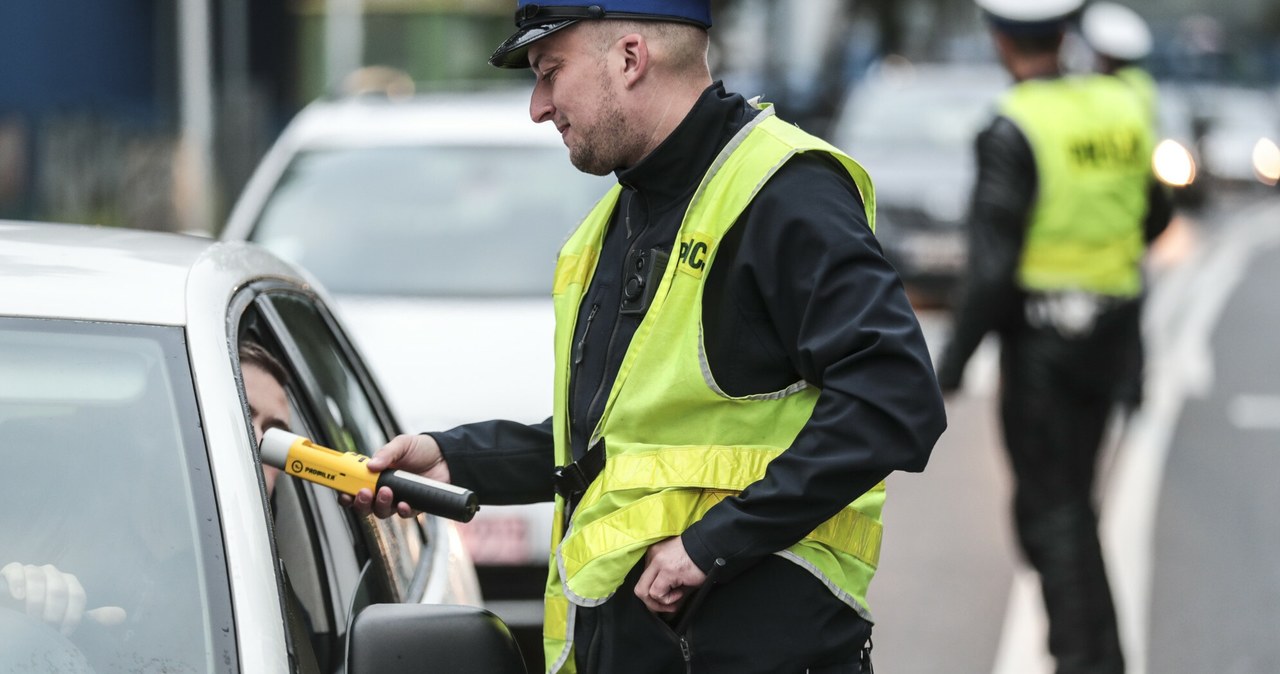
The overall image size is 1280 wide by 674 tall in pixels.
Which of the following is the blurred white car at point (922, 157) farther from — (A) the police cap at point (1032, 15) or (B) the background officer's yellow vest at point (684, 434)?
(B) the background officer's yellow vest at point (684, 434)

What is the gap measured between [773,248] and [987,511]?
5.99 metres

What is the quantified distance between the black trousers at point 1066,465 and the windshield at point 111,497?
10.7 ft

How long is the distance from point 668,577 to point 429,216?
451cm

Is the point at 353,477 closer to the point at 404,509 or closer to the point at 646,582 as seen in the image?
the point at 404,509

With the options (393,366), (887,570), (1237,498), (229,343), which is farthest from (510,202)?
(229,343)

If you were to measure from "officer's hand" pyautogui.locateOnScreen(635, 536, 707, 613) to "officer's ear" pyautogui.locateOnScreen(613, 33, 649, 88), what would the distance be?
2.13 ft

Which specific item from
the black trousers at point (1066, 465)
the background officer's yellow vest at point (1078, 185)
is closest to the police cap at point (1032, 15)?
the background officer's yellow vest at point (1078, 185)

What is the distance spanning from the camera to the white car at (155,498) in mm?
2277

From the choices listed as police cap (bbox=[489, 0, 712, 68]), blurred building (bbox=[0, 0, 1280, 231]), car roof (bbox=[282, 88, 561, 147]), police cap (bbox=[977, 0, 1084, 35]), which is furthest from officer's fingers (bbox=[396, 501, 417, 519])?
blurred building (bbox=[0, 0, 1280, 231])

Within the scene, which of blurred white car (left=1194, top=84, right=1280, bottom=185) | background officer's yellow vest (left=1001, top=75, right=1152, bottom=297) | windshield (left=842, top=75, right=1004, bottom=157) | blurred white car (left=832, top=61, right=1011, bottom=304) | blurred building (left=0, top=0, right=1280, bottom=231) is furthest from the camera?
blurred white car (left=1194, top=84, right=1280, bottom=185)

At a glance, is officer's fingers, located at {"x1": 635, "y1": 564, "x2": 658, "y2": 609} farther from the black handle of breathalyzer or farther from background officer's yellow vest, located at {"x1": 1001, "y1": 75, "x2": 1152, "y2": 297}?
background officer's yellow vest, located at {"x1": 1001, "y1": 75, "x2": 1152, "y2": 297}

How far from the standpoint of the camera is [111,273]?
2.64 m

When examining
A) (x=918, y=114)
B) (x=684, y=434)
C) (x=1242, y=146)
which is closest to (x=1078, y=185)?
(x=684, y=434)

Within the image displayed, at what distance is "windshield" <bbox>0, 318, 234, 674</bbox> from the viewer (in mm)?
2275
